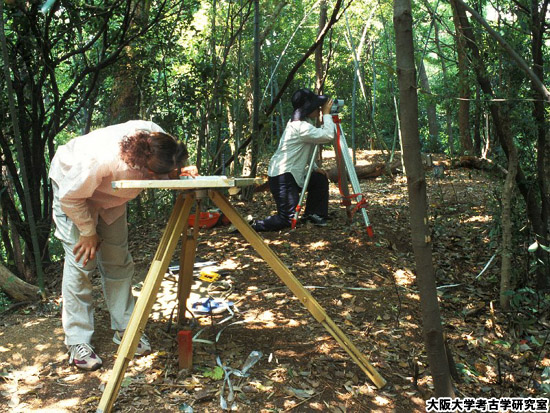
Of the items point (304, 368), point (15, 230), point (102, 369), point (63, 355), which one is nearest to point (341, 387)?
point (304, 368)

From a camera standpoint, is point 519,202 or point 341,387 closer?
point 341,387

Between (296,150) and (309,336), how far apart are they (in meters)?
2.54

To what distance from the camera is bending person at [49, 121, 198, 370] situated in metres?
2.63

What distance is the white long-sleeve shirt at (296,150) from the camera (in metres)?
5.28

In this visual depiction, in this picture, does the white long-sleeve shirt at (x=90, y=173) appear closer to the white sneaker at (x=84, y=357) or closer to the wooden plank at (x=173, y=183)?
Result: the wooden plank at (x=173, y=183)

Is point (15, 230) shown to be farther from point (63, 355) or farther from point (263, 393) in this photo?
point (263, 393)

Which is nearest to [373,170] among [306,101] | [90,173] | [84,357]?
[306,101]

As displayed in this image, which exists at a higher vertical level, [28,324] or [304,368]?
[28,324]

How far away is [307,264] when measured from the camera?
15.3 ft

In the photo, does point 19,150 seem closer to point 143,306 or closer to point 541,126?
point 143,306

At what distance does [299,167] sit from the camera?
18.1 ft

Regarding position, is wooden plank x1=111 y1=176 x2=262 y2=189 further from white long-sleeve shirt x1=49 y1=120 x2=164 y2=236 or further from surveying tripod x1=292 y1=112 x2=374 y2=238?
surveying tripod x1=292 y1=112 x2=374 y2=238

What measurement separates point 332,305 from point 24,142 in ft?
11.0

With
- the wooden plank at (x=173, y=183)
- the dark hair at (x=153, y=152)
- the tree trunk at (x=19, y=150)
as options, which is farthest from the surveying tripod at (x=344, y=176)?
the wooden plank at (x=173, y=183)
